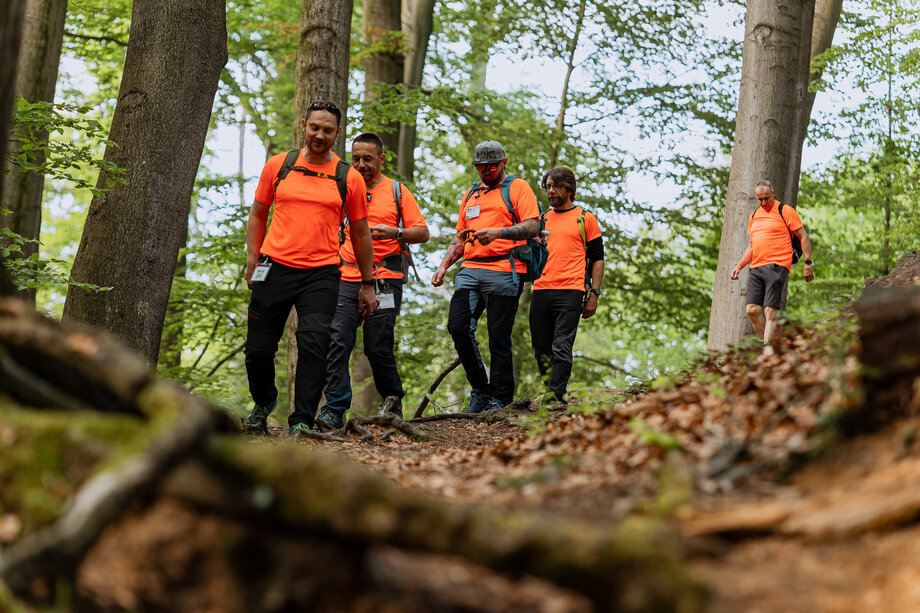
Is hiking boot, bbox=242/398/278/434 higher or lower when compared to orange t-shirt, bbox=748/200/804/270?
lower

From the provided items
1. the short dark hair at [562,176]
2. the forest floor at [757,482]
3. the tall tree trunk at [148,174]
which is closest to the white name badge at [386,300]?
the tall tree trunk at [148,174]

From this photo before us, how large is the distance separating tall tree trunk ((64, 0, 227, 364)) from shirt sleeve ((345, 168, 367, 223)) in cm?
135

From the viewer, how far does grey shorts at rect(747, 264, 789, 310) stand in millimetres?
9305

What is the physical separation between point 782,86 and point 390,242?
5148mm

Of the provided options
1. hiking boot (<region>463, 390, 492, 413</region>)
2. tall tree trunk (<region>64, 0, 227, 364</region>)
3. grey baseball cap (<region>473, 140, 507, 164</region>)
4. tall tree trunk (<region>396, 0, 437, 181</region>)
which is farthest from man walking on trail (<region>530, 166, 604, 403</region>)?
tall tree trunk (<region>396, 0, 437, 181</region>)

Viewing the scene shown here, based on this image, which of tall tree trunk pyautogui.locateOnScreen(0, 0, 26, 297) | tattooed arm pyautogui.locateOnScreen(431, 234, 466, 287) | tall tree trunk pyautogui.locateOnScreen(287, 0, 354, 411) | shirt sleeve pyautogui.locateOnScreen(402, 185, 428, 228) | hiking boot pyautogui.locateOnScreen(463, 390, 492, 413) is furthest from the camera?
tall tree trunk pyautogui.locateOnScreen(287, 0, 354, 411)

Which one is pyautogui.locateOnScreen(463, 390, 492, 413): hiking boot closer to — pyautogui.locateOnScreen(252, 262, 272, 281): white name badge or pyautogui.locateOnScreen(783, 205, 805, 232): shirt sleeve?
pyautogui.locateOnScreen(252, 262, 272, 281): white name badge

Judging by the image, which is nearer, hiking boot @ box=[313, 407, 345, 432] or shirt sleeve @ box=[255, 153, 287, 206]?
shirt sleeve @ box=[255, 153, 287, 206]

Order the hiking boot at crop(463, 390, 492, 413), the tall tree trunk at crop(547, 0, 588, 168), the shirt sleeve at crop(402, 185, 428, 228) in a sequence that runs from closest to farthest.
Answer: the shirt sleeve at crop(402, 185, 428, 228) < the hiking boot at crop(463, 390, 492, 413) < the tall tree trunk at crop(547, 0, 588, 168)

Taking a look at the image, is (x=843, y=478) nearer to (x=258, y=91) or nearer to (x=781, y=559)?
(x=781, y=559)

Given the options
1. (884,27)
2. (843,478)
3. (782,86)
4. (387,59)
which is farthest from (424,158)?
(843,478)

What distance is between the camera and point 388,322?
7793mm

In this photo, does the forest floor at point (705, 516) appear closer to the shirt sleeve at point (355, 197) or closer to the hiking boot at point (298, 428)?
the hiking boot at point (298, 428)

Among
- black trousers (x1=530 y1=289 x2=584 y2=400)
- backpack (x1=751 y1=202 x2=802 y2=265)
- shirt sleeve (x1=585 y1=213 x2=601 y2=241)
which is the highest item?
backpack (x1=751 y1=202 x2=802 y2=265)
